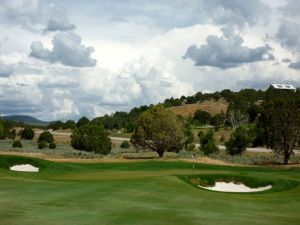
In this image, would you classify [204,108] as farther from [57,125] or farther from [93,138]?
[93,138]

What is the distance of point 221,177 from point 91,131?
37376mm

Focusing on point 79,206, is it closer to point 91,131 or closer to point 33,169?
point 33,169

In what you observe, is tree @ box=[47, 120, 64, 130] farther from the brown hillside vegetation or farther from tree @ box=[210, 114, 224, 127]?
tree @ box=[210, 114, 224, 127]

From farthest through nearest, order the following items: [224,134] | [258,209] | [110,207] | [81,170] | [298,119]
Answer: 1. [224,134]
2. [298,119]
3. [81,170]
4. [258,209]
5. [110,207]

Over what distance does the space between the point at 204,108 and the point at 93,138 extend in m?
113

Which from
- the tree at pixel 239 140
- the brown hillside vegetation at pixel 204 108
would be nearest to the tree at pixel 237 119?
the brown hillside vegetation at pixel 204 108

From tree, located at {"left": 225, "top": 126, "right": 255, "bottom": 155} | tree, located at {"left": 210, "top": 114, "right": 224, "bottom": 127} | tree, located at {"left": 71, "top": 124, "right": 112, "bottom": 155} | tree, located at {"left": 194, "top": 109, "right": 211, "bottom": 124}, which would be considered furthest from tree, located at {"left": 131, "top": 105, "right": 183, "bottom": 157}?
tree, located at {"left": 194, "top": 109, "right": 211, "bottom": 124}

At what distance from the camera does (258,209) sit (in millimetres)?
20641

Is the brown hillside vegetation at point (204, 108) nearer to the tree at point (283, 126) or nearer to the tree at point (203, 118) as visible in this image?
the tree at point (203, 118)

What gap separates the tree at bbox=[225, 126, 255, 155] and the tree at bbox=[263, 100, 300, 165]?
12.1 meters

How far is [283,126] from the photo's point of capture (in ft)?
193

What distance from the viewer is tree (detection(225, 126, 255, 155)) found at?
239 feet

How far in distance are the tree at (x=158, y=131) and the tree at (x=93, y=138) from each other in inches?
485

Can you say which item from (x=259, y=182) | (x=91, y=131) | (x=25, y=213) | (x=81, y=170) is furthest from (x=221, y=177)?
(x=91, y=131)
